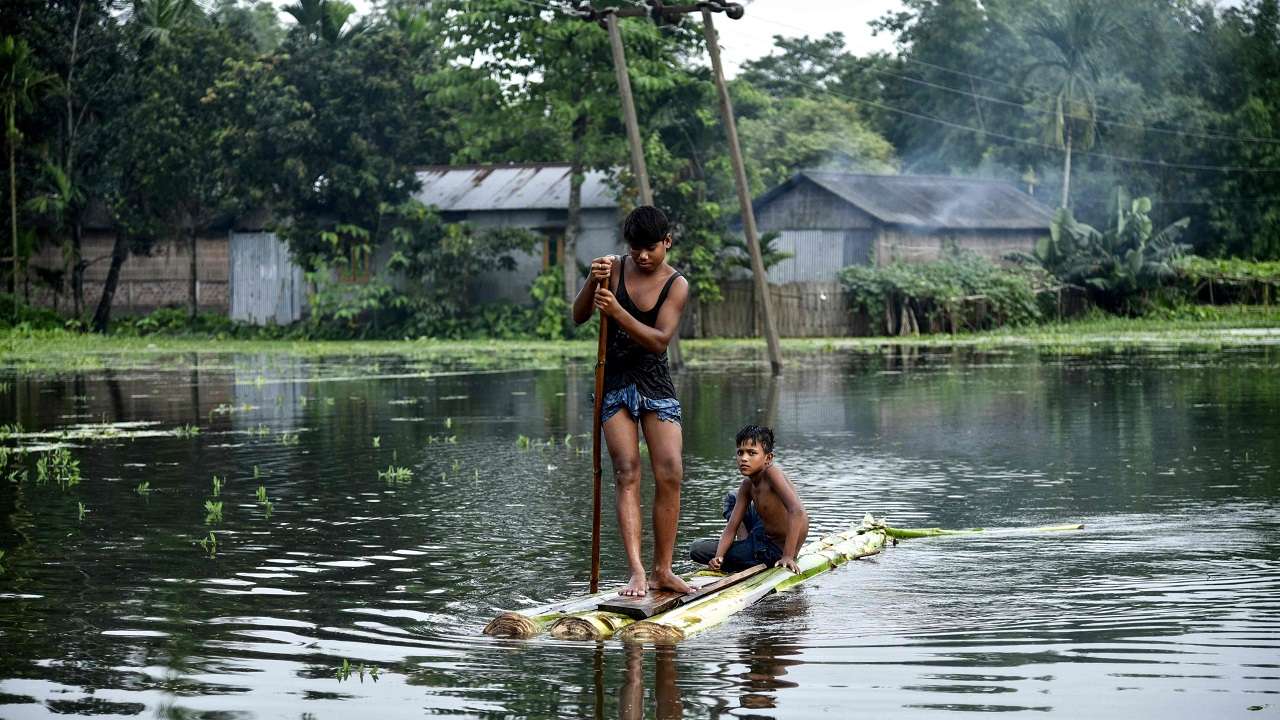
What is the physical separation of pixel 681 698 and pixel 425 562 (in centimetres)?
403

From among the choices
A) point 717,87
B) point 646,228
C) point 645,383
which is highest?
point 717,87

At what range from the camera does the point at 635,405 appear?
862cm

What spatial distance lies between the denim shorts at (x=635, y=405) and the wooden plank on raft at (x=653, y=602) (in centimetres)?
89

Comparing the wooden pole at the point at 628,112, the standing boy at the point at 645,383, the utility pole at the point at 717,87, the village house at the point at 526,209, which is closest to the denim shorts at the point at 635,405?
the standing boy at the point at 645,383

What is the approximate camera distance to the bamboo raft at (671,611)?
25.6 feet

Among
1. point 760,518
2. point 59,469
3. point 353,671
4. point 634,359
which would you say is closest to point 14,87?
point 59,469

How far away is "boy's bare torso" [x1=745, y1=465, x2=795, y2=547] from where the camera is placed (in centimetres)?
966

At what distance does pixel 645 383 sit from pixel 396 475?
6.72 meters

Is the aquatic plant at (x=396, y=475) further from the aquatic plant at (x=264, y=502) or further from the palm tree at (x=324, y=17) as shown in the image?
the palm tree at (x=324, y=17)

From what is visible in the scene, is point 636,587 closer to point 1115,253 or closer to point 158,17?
point 158,17

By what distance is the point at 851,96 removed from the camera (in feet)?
235

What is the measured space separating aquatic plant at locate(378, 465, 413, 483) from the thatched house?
115 feet

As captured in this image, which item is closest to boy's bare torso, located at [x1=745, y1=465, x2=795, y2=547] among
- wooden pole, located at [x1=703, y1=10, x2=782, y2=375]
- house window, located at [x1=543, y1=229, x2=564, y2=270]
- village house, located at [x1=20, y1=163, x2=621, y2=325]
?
wooden pole, located at [x1=703, y1=10, x2=782, y2=375]

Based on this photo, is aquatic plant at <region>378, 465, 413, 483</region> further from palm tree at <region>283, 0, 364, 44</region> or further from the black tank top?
palm tree at <region>283, 0, 364, 44</region>
